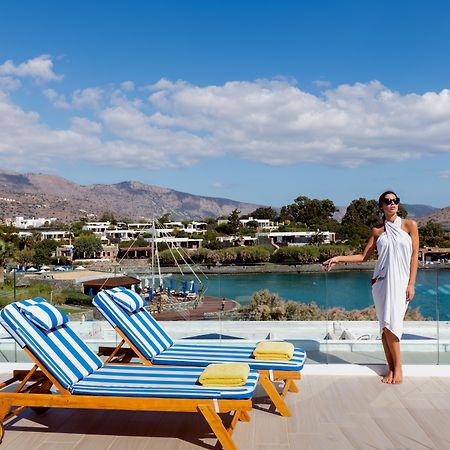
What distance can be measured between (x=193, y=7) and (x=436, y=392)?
69.6 feet

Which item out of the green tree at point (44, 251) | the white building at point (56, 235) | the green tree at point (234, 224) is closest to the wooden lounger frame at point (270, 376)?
the green tree at point (44, 251)

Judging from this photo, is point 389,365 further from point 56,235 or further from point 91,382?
point 56,235

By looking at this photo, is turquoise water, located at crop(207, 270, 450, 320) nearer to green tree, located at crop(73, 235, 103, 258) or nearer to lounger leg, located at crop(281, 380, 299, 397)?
lounger leg, located at crop(281, 380, 299, 397)

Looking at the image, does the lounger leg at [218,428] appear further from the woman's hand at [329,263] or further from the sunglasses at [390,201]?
the sunglasses at [390,201]

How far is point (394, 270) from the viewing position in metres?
4.36

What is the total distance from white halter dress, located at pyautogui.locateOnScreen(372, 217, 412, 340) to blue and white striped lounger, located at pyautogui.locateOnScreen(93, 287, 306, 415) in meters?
0.81

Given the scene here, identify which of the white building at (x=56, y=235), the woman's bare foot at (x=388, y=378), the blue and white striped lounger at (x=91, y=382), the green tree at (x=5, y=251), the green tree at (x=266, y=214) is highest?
the green tree at (x=266, y=214)

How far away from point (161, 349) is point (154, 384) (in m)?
0.96

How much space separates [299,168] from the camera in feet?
201

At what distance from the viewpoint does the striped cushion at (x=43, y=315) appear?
354cm

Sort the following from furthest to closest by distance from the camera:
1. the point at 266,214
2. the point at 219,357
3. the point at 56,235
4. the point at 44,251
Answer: the point at 266,214 → the point at 56,235 → the point at 44,251 → the point at 219,357

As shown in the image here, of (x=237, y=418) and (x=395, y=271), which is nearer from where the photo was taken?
(x=237, y=418)

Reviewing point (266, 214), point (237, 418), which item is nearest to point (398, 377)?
point (237, 418)

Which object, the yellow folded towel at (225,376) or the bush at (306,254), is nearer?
the yellow folded towel at (225,376)
